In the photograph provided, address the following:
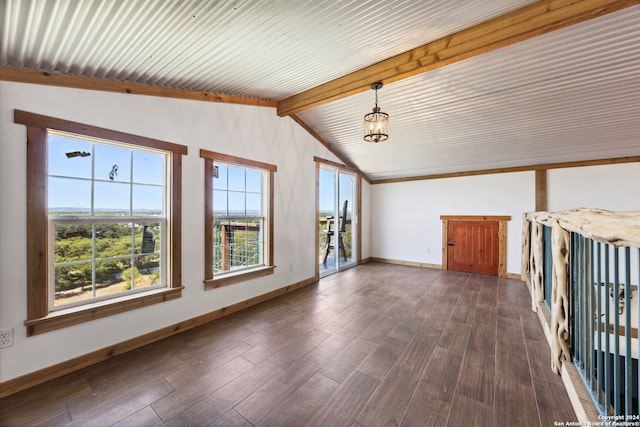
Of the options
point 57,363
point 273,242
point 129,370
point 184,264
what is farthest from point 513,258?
point 57,363

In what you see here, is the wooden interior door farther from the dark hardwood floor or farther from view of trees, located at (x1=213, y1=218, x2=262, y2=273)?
view of trees, located at (x1=213, y1=218, x2=262, y2=273)

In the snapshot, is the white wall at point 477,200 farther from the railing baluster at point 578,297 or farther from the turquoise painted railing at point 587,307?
the railing baluster at point 578,297

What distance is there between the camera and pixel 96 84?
7.65 ft

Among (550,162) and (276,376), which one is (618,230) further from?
(550,162)

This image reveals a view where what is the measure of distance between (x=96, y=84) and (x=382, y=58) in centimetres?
283

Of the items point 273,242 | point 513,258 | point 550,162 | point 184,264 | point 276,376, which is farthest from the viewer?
point 513,258

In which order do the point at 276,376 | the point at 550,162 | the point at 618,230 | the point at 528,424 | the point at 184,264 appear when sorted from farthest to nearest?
the point at 550,162
the point at 184,264
the point at 276,376
the point at 528,424
the point at 618,230

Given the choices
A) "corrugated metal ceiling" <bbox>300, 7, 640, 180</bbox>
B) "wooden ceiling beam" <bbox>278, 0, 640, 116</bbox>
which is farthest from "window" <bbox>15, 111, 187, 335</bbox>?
"corrugated metal ceiling" <bbox>300, 7, 640, 180</bbox>

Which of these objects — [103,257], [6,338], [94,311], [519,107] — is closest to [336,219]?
[519,107]

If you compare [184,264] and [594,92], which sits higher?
[594,92]

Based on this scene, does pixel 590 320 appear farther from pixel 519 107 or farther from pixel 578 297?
pixel 519 107

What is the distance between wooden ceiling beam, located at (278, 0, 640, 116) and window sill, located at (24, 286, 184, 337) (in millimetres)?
3115

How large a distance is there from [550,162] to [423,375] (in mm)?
5100

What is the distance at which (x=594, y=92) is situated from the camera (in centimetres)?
309
